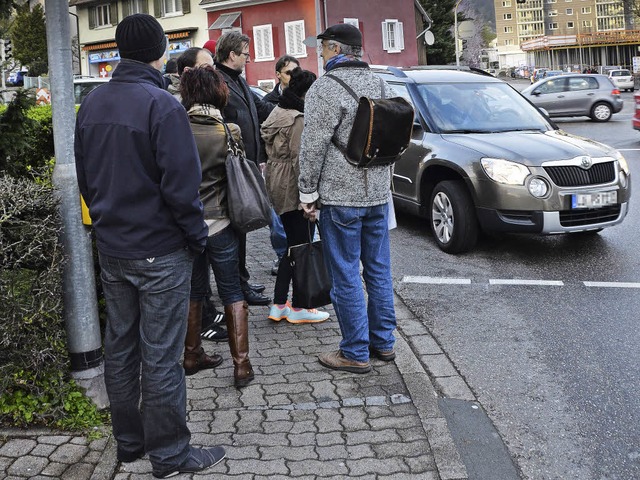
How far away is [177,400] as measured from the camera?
362 cm

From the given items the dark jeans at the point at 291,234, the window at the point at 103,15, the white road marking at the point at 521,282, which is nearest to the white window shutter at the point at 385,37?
the window at the point at 103,15

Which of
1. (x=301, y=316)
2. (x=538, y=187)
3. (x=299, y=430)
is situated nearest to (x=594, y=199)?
(x=538, y=187)

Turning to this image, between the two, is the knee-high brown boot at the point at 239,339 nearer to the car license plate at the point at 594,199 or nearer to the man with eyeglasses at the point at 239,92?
the man with eyeglasses at the point at 239,92

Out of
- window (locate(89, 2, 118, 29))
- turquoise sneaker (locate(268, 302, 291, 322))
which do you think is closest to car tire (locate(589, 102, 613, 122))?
turquoise sneaker (locate(268, 302, 291, 322))

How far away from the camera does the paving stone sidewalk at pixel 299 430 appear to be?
3.62m

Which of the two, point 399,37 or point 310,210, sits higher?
point 399,37

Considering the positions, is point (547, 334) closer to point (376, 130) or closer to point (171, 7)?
point (376, 130)

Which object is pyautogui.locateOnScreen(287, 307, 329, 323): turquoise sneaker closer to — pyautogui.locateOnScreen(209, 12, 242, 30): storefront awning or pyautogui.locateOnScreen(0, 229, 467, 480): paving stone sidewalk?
pyautogui.locateOnScreen(0, 229, 467, 480): paving stone sidewalk

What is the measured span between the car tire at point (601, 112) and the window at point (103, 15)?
3237 centimetres

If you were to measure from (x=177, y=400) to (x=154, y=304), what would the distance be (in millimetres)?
469

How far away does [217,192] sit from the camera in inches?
176

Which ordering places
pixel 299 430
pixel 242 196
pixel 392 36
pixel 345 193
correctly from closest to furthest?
pixel 299 430 → pixel 242 196 → pixel 345 193 → pixel 392 36

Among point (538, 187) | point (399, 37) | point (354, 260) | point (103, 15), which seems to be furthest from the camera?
point (103, 15)

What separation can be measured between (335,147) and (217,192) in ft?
2.44
